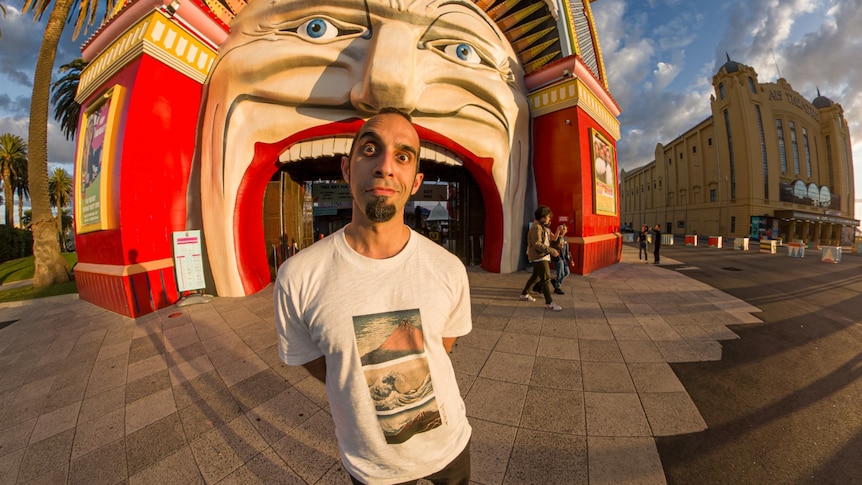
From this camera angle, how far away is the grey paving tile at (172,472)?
6.28 ft

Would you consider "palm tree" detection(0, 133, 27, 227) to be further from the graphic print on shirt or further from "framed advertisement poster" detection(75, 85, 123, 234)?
the graphic print on shirt

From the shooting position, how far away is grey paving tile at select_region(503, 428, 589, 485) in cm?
187

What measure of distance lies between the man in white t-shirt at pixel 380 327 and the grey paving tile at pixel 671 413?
2.08 meters

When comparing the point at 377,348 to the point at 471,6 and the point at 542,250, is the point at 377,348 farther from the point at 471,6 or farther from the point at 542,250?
the point at 471,6

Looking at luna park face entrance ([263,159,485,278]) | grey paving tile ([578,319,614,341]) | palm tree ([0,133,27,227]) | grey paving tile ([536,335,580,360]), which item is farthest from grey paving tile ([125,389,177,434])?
palm tree ([0,133,27,227])

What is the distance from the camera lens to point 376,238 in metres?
1.32

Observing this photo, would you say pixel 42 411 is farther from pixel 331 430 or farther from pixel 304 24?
pixel 304 24

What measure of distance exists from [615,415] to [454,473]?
1.91 metres

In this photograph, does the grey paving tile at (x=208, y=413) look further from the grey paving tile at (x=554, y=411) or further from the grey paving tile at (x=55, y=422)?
the grey paving tile at (x=554, y=411)

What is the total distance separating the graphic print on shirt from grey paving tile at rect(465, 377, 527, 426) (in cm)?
149

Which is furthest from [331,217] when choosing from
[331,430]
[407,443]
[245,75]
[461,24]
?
[407,443]

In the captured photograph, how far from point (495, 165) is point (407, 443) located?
719 cm

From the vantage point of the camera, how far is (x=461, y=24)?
6168 millimetres

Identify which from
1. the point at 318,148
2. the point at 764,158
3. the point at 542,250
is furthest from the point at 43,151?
the point at 764,158
